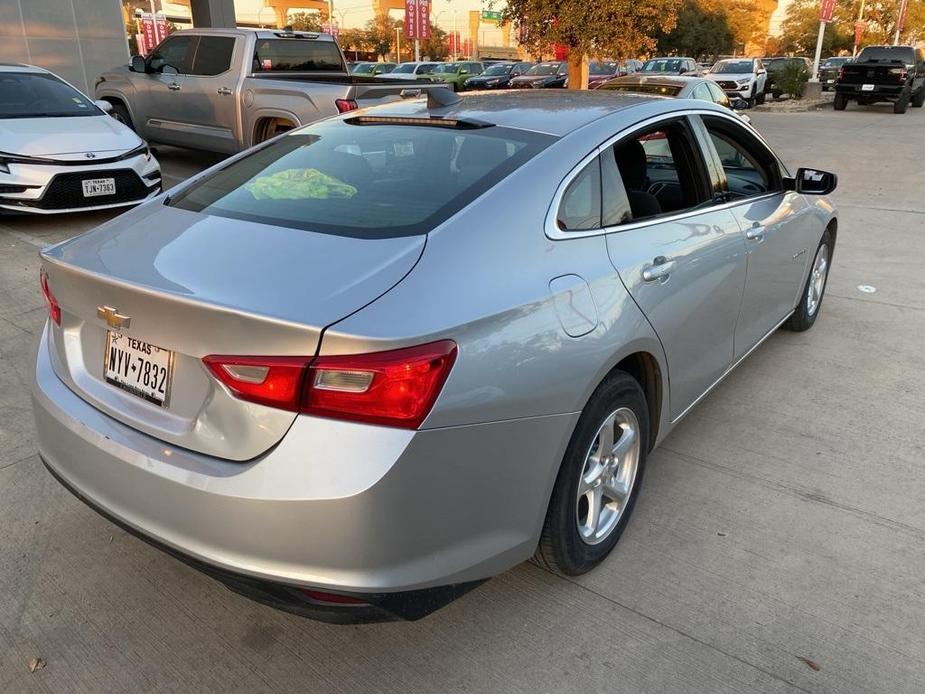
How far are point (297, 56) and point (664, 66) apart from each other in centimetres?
1886

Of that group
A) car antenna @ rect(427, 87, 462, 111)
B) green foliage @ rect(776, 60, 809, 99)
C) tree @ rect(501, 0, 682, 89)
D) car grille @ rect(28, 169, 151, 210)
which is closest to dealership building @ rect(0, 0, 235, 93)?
tree @ rect(501, 0, 682, 89)

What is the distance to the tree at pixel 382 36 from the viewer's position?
75.4m

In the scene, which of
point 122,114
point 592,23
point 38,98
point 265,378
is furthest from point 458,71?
point 265,378

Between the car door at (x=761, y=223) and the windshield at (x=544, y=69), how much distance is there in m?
23.4

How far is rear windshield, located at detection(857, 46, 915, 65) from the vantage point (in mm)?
23516

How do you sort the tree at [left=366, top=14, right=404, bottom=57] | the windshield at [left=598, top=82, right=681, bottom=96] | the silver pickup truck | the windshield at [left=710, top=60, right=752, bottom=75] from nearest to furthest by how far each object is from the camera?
the silver pickup truck < the windshield at [left=598, top=82, right=681, bottom=96] < the windshield at [left=710, top=60, right=752, bottom=75] < the tree at [left=366, top=14, right=404, bottom=57]

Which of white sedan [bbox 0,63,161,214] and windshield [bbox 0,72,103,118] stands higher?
windshield [bbox 0,72,103,118]

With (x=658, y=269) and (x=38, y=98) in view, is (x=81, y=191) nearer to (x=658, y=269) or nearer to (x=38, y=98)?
(x=38, y=98)

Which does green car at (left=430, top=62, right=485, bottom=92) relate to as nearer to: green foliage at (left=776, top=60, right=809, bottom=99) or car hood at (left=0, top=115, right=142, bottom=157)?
green foliage at (left=776, top=60, right=809, bottom=99)

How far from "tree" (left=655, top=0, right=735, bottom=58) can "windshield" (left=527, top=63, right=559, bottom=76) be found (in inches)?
947

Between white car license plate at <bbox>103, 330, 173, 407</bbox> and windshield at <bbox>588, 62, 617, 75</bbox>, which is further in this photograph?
windshield at <bbox>588, 62, 617, 75</bbox>

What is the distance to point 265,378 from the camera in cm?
183

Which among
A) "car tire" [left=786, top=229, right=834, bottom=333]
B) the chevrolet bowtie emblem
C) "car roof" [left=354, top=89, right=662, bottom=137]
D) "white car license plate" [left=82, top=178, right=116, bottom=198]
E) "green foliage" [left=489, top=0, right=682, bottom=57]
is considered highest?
"green foliage" [left=489, top=0, right=682, bottom=57]

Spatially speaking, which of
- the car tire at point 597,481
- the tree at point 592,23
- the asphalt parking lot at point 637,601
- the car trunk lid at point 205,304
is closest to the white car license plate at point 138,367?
the car trunk lid at point 205,304
